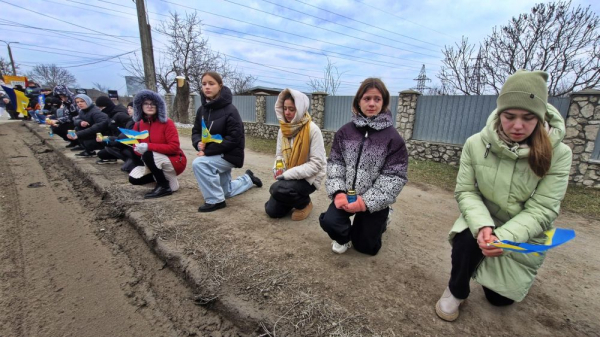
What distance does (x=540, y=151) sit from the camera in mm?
1541

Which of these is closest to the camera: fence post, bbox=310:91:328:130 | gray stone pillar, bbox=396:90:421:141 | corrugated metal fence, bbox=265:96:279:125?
gray stone pillar, bbox=396:90:421:141

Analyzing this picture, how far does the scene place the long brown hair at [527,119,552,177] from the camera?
154cm

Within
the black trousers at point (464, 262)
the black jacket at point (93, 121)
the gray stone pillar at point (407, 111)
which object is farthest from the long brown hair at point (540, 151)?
the black jacket at point (93, 121)

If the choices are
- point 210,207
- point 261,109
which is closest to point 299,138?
point 210,207

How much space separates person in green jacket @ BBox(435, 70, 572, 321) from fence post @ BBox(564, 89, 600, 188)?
527 cm

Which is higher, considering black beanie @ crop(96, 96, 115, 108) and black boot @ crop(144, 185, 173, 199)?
black beanie @ crop(96, 96, 115, 108)

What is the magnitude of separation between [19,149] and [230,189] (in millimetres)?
7502

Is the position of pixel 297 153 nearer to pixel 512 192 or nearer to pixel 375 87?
pixel 375 87

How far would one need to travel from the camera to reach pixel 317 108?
32.8 feet

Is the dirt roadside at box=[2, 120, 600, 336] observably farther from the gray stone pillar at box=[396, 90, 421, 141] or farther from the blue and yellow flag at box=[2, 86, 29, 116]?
the blue and yellow flag at box=[2, 86, 29, 116]

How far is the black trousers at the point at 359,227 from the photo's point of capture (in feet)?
7.47

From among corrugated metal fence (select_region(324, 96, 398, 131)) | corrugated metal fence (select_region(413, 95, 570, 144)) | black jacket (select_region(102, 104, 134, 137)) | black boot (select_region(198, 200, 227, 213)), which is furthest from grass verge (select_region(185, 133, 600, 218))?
black jacket (select_region(102, 104, 134, 137))

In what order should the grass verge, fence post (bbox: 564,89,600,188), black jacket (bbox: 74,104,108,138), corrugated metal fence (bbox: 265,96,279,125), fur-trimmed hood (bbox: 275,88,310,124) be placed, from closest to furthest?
fur-trimmed hood (bbox: 275,88,310,124)
the grass verge
fence post (bbox: 564,89,600,188)
black jacket (bbox: 74,104,108,138)
corrugated metal fence (bbox: 265,96,279,125)

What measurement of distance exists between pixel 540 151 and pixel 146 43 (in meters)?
11.2
